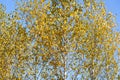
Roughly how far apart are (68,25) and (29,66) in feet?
18.0

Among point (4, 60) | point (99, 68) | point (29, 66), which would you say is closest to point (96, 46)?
point (99, 68)

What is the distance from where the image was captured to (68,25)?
19.0 m

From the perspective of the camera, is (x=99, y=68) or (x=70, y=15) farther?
(x=99, y=68)

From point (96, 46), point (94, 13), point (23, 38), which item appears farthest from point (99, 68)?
point (23, 38)

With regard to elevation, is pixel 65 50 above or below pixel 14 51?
below

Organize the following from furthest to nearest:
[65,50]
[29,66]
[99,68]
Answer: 1. [99,68]
2. [29,66]
3. [65,50]

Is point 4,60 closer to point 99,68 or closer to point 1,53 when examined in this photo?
point 1,53

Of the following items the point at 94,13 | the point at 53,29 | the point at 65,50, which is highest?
the point at 94,13

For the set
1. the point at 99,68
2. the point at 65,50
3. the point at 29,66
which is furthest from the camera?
the point at 99,68

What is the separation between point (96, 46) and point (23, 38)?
17.7 ft

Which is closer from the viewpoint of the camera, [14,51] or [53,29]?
[53,29]

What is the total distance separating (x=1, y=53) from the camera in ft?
76.8

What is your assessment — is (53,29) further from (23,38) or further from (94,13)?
(94,13)

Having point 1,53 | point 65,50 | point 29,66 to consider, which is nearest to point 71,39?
point 65,50
